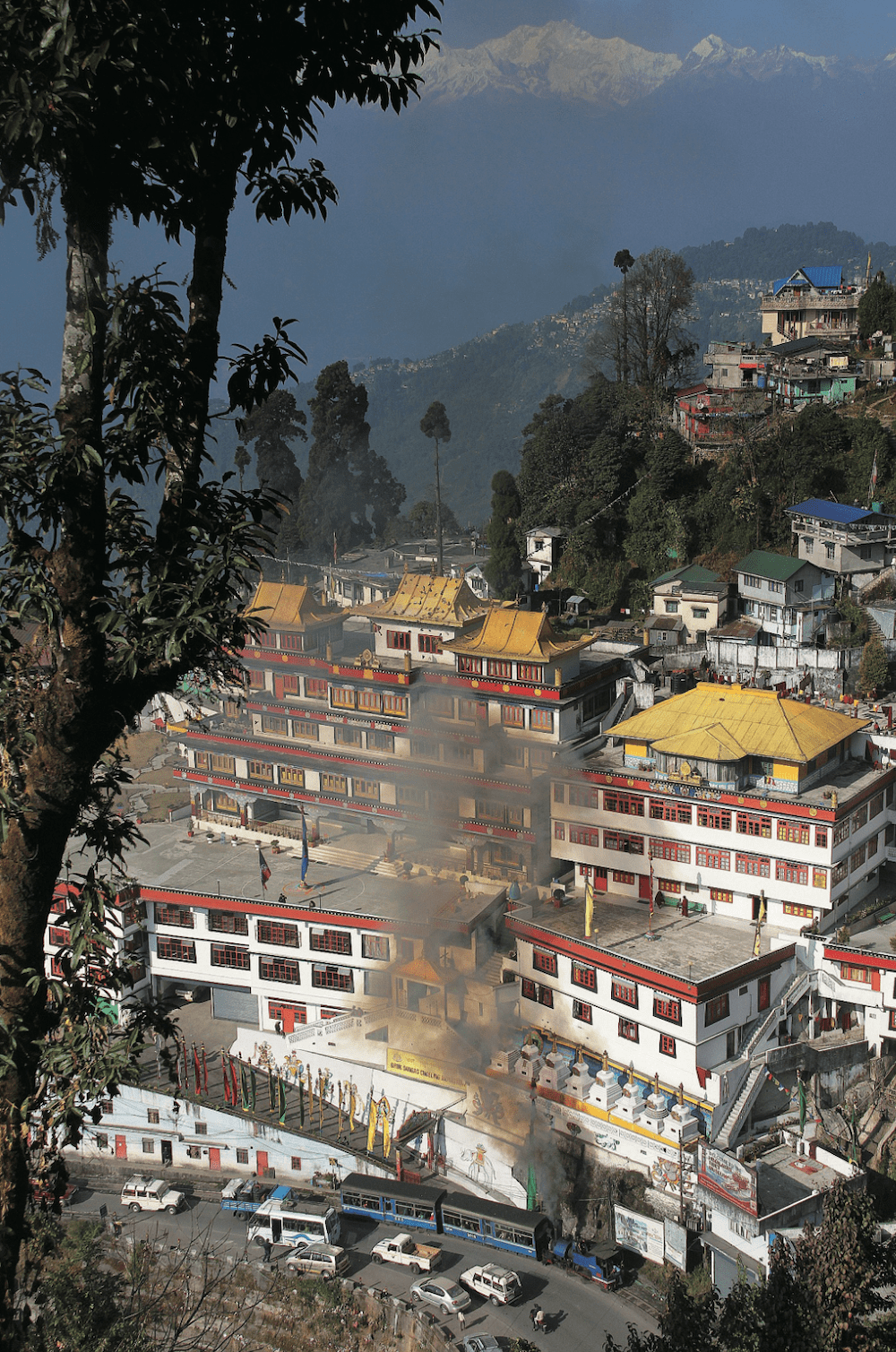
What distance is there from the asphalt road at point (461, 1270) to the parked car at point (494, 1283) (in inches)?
6.5

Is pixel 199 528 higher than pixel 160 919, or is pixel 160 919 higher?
pixel 199 528

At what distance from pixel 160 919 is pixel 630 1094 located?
14.1 metres

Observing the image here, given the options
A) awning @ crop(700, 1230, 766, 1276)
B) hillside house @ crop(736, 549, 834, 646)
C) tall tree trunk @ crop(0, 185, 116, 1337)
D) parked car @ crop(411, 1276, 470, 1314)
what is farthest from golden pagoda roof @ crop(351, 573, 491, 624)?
tall tree trunk @ crop(0, 185, 116, 1337)

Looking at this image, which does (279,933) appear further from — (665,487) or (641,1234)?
(665,487)

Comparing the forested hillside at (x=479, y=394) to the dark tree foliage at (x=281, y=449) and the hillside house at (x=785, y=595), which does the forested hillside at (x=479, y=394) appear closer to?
the dark tree foliage at (x=281, y=449)

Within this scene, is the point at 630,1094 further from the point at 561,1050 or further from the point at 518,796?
the point at 518,796

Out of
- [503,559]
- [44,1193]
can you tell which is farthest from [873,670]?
[44,1193]

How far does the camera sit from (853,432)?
Answer: 165 ft

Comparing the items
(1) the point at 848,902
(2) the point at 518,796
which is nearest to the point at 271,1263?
(2) the point at 518,796

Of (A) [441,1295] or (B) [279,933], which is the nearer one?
(A) [441,1295]

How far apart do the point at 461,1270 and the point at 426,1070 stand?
499 centimetres

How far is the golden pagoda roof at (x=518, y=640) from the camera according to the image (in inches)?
1497

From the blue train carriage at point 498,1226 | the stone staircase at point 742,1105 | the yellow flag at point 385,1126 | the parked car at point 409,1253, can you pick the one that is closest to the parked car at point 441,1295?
the parked car at point 409,1253

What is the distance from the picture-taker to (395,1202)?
2725cm
